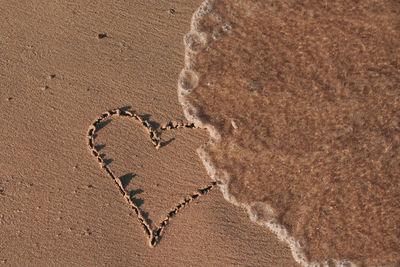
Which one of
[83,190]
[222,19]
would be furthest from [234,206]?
[222,19]

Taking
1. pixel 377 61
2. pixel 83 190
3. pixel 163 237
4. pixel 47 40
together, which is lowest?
pixel 163 237

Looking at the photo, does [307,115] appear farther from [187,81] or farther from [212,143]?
[187,81]

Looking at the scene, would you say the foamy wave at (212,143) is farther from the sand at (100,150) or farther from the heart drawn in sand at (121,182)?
the heart drawn in sand at (121,182)

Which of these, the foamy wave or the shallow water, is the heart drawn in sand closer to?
the foamy wave

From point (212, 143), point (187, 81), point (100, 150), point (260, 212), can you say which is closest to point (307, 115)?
point (212, 143)

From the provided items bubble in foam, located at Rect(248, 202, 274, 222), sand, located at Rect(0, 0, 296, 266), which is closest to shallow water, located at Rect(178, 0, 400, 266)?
bubble in foam, located at Rect(248, 202, 274, 222)

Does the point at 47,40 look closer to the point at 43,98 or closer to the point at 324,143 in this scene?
the point at 43,98

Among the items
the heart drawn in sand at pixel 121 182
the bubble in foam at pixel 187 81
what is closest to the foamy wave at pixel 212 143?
the bubble in foam at pixel 187 81
